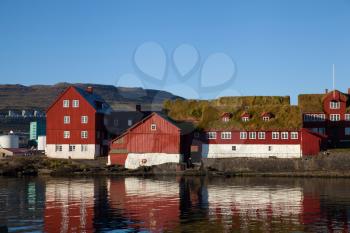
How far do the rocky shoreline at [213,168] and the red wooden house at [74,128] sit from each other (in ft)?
14.1

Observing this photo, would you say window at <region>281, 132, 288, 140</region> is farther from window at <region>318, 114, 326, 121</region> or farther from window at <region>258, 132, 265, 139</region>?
window at <region>318, 114, 326, 121</region>

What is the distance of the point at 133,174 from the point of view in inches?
2547

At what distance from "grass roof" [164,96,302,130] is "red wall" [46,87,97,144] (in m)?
12.0

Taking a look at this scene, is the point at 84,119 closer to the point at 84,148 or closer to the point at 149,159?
the point at 84,148

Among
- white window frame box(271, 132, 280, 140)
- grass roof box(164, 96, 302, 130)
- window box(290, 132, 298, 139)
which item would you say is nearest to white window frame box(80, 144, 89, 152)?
grass roof box(164, 96, 302, 130)

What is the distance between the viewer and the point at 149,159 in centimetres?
6888

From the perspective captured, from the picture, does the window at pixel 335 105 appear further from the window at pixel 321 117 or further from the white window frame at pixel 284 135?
the white window frame at pixel 284 135

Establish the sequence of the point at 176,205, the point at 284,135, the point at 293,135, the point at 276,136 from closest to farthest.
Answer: the point at 176,205
the point at 293,135
the point at 284,135
the point at 276,136

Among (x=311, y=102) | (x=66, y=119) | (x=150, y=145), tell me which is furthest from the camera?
(x=311, y=102)

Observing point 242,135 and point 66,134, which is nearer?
→ point 242,135

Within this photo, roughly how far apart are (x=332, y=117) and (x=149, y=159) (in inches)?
1059

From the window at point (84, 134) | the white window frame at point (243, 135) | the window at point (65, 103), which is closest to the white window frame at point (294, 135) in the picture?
the white window frame at point (243, 135)

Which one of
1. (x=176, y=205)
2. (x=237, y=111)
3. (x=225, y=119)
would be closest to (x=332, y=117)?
(x=237, y=111)

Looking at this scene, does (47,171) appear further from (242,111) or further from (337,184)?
(337,184)
